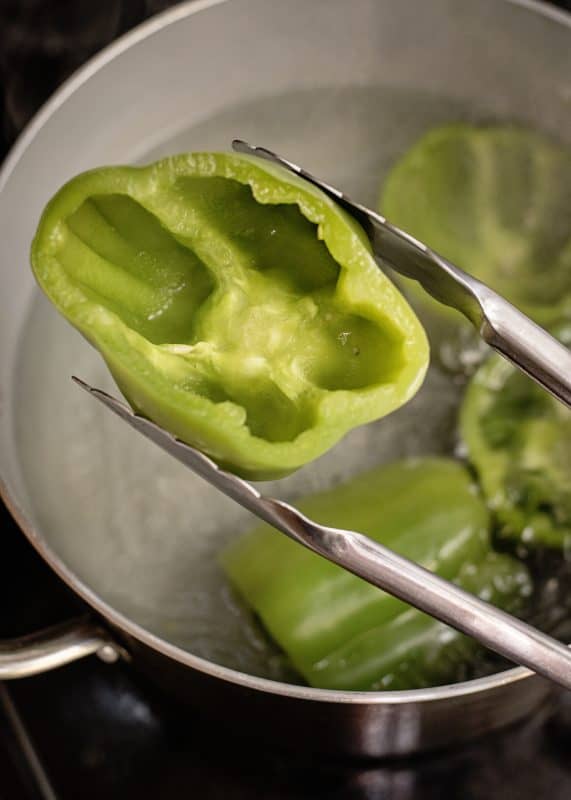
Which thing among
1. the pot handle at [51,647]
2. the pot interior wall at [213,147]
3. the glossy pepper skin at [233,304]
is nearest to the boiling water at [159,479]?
the pot interior wall at [213,147]

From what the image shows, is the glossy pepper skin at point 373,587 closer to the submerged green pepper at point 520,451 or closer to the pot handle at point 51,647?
the submerged green pepper at point 520,451

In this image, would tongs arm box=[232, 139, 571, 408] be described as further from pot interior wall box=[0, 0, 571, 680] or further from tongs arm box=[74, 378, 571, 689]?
pot interior wall box=[0, 0, 571, 680]

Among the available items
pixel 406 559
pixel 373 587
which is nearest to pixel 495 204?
pixel 373 587

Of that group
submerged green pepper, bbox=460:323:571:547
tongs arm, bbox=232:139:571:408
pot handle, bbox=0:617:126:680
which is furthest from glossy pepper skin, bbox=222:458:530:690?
tongs arm, bbox=232:139:571:408

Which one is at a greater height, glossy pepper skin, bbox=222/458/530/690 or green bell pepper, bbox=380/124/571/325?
green bell pepper, bbox=380/124/571/325

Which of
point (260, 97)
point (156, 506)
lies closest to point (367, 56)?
point (260, 97)
